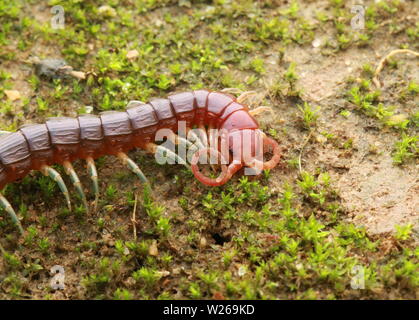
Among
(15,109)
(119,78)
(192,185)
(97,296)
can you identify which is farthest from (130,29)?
(97,296)

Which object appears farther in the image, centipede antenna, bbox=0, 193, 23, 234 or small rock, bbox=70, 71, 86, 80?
small rock, bbox=70, 71, 86, 80

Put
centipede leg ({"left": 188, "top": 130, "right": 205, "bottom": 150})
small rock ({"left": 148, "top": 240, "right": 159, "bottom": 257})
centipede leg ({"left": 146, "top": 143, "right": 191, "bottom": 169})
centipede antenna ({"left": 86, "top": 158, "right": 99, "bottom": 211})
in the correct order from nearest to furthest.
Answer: small rock ({"left": 148, "top": 240, "right": 159, "bottom": 257})
centipede antenna ({"left": 86, "top": 158, "right": 99, "bottom": 211})
centipede leg ({"left": 146, "top": 143, "right": 191, "bottom": 169})
centipede leg ({"left": 188, "top": 130, "right": 205, "bottom": 150})

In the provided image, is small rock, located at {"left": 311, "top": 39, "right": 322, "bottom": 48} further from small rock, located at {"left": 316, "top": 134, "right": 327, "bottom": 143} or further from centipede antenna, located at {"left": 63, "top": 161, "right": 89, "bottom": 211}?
centipede antenna, located at {"left": 63, "top": 161, "right": 89, "bottom": 211}

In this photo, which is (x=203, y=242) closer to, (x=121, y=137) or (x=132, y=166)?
(x=132, y=166)

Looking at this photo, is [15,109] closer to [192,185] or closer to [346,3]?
[192,185]

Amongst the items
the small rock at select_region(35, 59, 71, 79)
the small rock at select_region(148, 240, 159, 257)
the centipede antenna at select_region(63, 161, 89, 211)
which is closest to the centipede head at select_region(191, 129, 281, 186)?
the small rock at select_region(148, 240, 159, 257)

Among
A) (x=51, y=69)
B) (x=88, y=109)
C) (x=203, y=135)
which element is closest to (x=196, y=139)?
(x=203, y=135)
